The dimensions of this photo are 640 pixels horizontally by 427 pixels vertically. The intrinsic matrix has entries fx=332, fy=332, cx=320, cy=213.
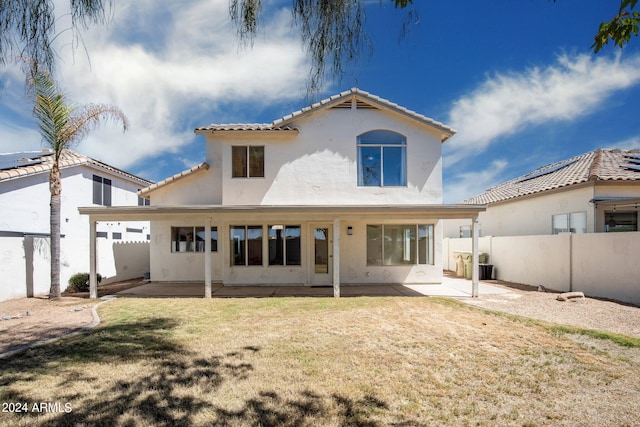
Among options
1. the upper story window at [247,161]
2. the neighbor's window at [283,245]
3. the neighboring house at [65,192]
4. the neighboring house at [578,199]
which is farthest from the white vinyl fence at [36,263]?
the neighboring house at [578,199]

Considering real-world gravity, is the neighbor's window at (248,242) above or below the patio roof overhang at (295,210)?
below

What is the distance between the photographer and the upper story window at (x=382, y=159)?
1373cm

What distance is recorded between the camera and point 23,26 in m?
3.01

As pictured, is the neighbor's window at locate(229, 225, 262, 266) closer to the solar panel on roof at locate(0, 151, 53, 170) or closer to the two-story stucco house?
the two-story stucco house

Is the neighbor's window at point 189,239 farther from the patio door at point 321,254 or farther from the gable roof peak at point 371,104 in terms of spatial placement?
the gable roof peak at point 371,104

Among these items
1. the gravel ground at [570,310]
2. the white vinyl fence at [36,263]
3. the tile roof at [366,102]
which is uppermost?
the tile roof at [366,102]

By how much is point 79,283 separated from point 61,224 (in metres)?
5.00

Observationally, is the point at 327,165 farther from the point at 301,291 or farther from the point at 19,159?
the point at 19,159

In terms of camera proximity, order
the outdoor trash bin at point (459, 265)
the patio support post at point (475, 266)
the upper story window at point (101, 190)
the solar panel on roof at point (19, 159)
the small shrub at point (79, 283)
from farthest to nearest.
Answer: the upper story window at point (101, 190) → the outdoor trash bin at point (459, 265) → the solar panel on roof at point (19, 159) → the small shrub at point (79, 283) → the patio support post at point (475, 266)

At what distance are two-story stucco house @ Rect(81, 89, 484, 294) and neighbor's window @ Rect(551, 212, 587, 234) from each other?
622 centimetres

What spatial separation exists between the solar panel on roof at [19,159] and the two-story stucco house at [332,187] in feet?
23.5

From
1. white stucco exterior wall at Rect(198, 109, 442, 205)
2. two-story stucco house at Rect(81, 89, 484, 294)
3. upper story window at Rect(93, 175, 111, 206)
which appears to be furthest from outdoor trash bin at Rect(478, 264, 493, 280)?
upper story window at Rect(93, 175, 111, 206)

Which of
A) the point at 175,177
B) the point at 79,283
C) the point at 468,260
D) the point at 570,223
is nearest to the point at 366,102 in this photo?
the point at 175,177

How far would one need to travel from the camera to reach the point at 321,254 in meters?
14.2
